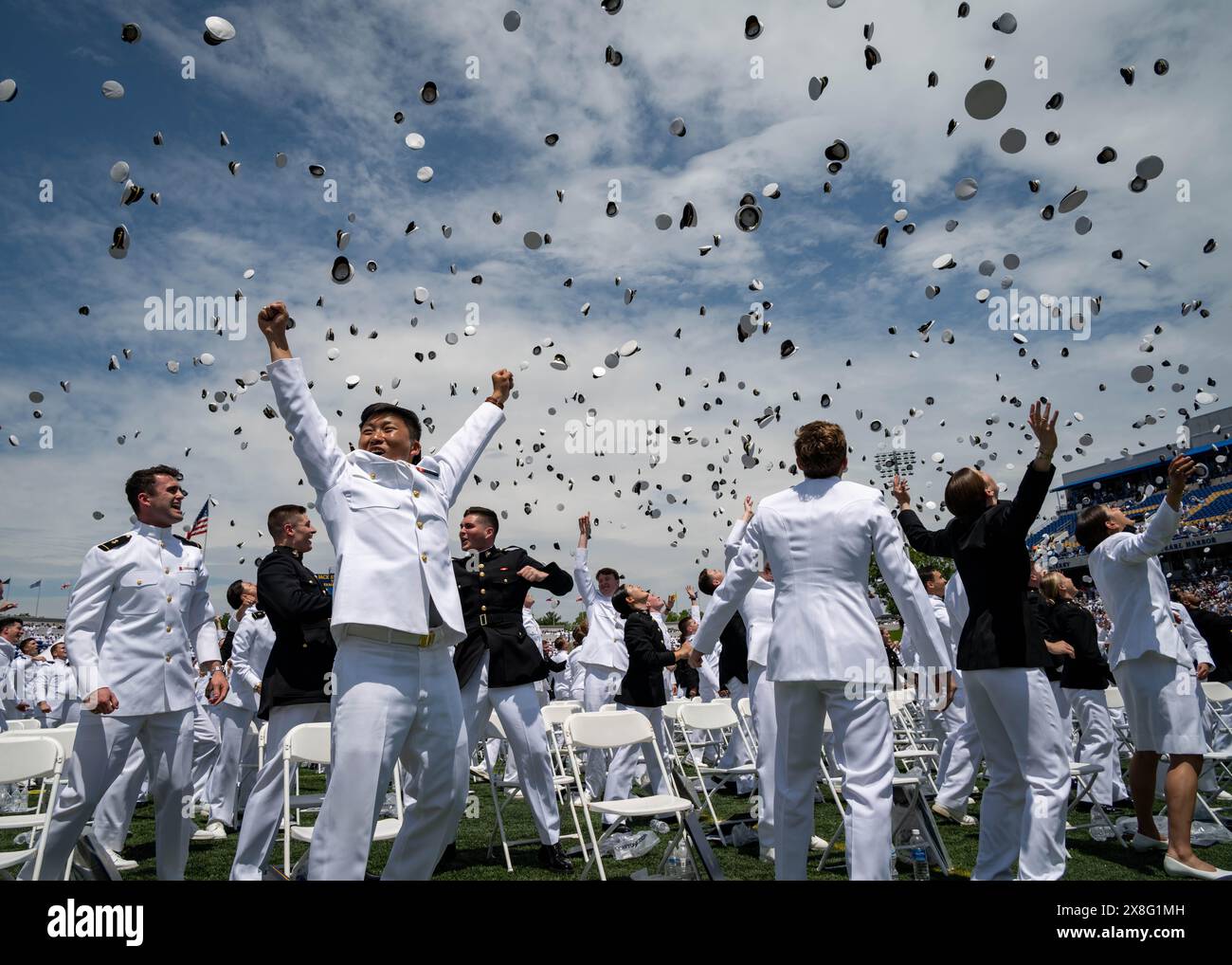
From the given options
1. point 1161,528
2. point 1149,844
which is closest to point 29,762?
point 1161,528

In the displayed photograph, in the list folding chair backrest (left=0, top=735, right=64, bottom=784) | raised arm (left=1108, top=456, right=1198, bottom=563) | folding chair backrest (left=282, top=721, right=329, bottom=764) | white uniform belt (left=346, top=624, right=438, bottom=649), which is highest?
raised arm (left=1108, top=456, right=1198, bottom=563)

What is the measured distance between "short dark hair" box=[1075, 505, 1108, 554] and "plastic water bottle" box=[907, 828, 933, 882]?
2141 mm

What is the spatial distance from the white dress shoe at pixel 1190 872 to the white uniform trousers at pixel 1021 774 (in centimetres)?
138

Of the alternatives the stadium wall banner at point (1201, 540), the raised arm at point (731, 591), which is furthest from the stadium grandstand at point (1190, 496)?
the raised arm at point (731, 591)

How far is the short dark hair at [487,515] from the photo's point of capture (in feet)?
20.4

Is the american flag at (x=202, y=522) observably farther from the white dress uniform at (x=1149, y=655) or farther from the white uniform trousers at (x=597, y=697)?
the white dress uniform at (x=1149, y=655)

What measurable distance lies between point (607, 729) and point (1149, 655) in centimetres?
342

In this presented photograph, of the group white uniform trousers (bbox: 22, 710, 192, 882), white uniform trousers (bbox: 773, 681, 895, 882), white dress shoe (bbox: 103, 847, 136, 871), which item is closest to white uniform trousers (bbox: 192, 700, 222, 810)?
white dress shoe (bbox: 103, 847, 136, 871)

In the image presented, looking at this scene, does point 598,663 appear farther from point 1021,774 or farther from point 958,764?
Answer: point 1021,774

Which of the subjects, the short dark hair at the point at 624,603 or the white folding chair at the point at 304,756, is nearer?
the white folding chair at the point at 304,756

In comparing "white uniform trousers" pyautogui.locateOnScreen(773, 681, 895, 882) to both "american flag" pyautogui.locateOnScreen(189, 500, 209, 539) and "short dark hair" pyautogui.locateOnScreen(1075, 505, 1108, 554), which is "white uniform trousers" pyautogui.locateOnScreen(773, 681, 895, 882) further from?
"american flag" pyautogui.locateOnScreen(189, 500, 209, 539)

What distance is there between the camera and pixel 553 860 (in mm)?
5863

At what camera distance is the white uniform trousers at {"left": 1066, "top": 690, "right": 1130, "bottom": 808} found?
7.34 metres
